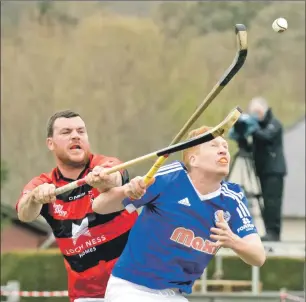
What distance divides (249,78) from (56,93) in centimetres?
645

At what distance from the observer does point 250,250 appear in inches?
211

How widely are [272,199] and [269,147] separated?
37.2 inches

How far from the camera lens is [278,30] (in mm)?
5480

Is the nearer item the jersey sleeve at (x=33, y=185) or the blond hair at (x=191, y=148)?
the blond hair at (x=191, y=148)

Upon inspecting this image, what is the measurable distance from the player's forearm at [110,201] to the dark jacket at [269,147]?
7897mm

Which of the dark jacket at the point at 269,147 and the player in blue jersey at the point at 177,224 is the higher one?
the dark jacket at the point at 269,147

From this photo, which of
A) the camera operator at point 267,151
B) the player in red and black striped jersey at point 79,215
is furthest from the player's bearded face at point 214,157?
the camera operator at point 267,151

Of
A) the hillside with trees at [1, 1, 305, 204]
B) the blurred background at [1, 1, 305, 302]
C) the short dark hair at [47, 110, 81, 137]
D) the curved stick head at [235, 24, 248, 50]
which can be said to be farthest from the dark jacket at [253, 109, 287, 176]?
the hillside with trees at [1, 1, 305, 204]

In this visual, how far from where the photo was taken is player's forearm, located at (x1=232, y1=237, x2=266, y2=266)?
208 inches

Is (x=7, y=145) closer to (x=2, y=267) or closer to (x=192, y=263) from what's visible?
(x=2, y=267)

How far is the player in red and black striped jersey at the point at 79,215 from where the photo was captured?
6129 millimetres

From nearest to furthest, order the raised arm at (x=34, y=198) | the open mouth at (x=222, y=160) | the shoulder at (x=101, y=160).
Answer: the open mouth at (x=222, y=160)
the raised arm at (x=34, y=198)
the shoulder at (x=101, y=160)

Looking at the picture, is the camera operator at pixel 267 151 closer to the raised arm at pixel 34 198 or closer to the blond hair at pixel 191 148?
the raised arm at pixel 34 198

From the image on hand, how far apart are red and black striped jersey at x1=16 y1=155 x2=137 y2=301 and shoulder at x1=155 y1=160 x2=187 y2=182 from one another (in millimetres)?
609
